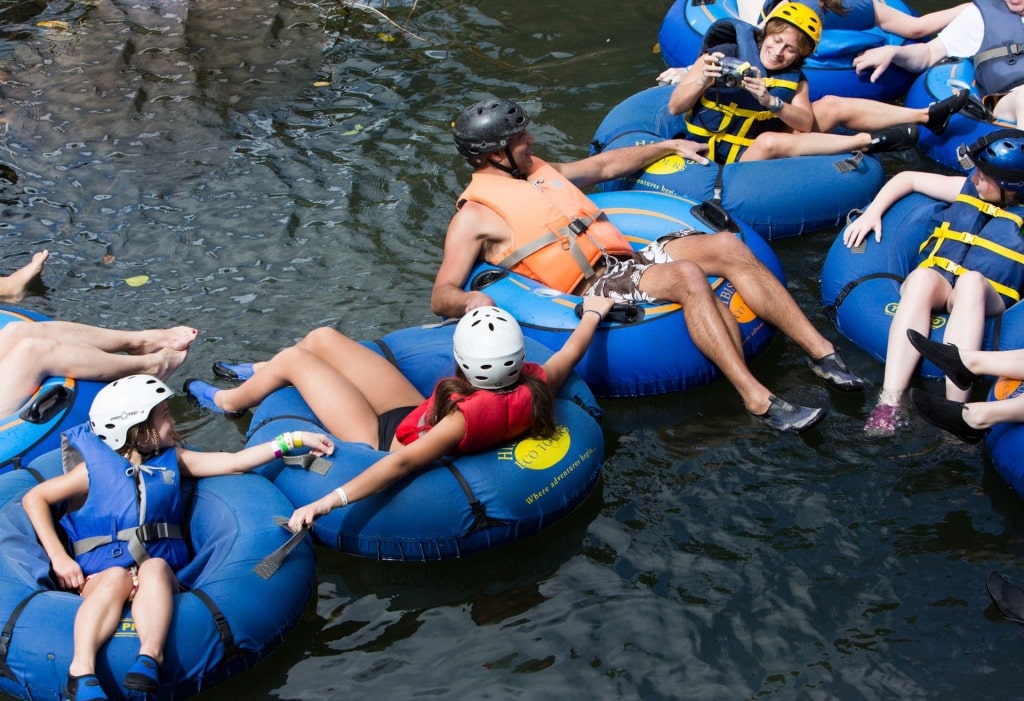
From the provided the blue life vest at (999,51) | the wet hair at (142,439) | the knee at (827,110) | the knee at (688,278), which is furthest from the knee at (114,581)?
the blue life vest at (999,51)

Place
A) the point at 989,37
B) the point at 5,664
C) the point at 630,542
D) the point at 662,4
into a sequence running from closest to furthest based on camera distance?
the point at 5,664 < the point at 630,542 < the point at 989,37 < the point at 662,4

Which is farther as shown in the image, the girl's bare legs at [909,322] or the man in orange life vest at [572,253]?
the man in orange life vest at [572,253]

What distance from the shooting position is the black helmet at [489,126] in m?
5.97

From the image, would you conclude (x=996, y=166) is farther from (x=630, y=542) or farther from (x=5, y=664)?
(x=5, y=664)

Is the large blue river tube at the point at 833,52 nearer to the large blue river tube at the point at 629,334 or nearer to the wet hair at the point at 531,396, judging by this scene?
the large blue river tube at the point at 629,334

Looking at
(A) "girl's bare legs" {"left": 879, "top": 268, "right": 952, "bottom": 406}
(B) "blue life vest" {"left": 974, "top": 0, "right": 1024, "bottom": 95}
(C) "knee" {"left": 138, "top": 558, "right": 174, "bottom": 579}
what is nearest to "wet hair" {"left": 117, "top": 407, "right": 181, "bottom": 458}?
(C) "knee" {"left": 138, "top": 558, "right": 174, "bottom": 579}

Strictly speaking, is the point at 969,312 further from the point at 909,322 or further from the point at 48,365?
the point at 48,365

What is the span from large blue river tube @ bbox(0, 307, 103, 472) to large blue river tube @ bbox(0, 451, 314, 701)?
28cm

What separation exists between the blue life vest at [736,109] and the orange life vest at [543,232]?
1.73 metres

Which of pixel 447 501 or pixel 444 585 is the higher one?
pixel 447 501

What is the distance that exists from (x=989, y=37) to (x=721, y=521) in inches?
193

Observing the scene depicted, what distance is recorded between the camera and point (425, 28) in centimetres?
1073

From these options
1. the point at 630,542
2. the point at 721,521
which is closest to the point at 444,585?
the point at 630,542

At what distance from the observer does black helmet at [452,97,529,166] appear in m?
5.97
